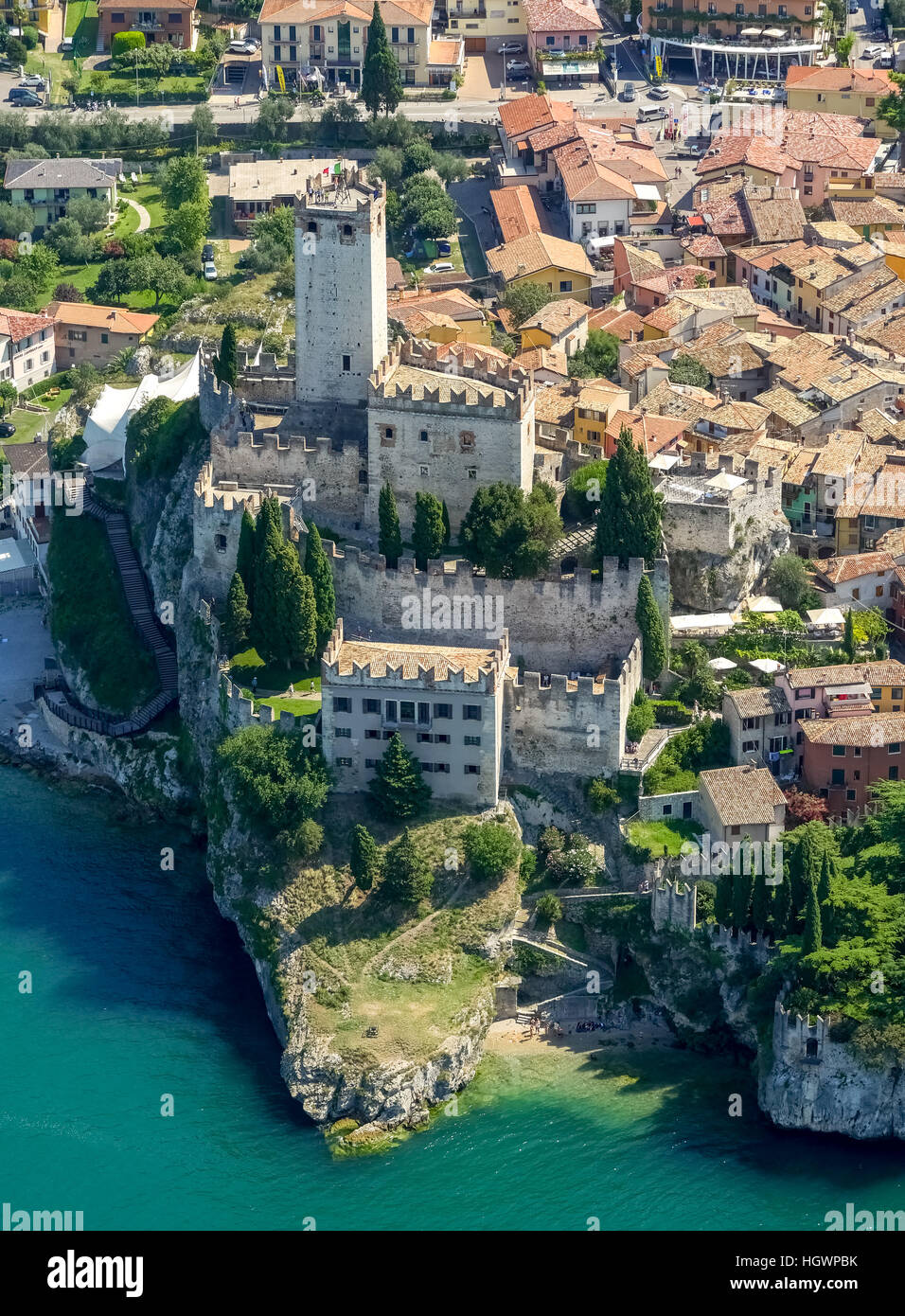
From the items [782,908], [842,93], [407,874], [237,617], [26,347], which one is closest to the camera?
[782,908]

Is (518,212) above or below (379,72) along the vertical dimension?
below

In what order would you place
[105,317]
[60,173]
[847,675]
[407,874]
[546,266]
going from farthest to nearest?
[60,173], [105,317], [546,266], [847,675], [407,874]

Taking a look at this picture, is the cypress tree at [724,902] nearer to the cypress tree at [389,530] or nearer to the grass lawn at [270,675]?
the grass lawn at [270,675]

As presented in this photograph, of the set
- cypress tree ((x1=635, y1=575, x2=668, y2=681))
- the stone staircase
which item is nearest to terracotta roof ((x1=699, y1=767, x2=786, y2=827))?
cypress tree ((x1=635, y1=575, x2=668, y2=681))

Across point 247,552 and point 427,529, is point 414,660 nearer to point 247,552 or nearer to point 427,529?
point 427,529

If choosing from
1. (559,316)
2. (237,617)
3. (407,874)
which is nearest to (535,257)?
(559,316)

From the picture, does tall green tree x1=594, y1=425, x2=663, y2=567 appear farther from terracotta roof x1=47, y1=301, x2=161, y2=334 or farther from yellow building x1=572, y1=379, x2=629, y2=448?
terracotta roof x1=47, y1=301, x2=161, y2=334
